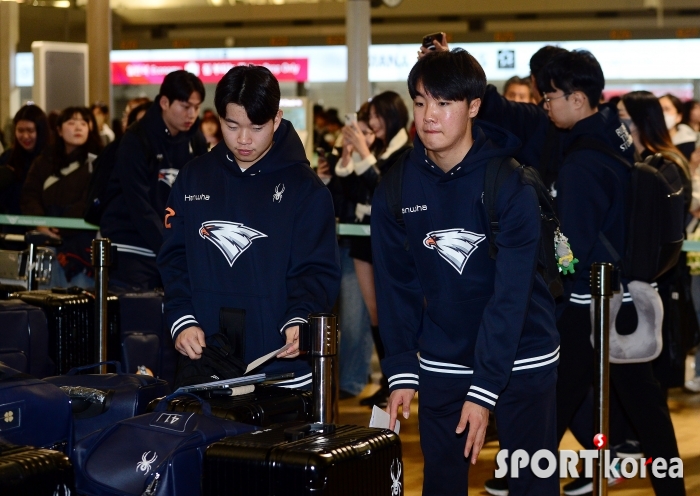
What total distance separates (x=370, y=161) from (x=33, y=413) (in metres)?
3.69

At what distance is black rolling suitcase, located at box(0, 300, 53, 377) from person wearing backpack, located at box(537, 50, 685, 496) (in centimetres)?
220

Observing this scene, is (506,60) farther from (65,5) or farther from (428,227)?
(428,227)

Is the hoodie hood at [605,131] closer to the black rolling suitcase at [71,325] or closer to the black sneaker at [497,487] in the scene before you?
the black sneaker at [497,487]

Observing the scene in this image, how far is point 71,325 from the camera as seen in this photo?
4664 millimetres

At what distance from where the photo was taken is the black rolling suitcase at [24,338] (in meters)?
4.32

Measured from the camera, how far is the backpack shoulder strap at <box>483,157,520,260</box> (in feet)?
9.10

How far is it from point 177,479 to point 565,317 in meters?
1.99

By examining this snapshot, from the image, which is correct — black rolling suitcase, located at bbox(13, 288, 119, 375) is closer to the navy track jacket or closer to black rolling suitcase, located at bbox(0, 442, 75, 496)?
the navy track jacket

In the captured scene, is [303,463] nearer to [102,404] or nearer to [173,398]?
[173,398]

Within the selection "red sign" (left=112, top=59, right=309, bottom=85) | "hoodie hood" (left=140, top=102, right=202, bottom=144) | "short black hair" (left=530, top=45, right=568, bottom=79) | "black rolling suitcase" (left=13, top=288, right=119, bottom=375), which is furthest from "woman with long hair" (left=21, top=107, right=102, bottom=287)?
"red sign" (left=112, top=59, right=309, bottom=85)

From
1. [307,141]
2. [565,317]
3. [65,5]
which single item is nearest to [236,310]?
[565,317]

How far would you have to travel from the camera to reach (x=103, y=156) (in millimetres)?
5602

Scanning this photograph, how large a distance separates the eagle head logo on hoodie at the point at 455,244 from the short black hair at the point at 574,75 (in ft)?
4.59

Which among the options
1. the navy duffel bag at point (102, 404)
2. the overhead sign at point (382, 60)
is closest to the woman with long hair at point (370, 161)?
the navy duffel bag at point (102, 404)
